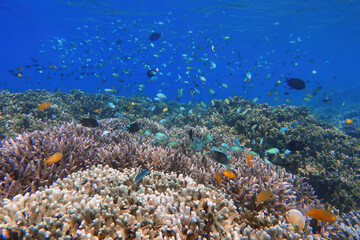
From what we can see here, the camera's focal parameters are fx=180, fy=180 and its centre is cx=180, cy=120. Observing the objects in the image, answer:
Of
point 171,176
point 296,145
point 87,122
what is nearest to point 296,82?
point 296,145

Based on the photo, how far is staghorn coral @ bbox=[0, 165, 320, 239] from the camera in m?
2.50

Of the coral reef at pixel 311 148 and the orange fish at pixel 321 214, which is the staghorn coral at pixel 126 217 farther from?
the coral reef at pixel 311 148

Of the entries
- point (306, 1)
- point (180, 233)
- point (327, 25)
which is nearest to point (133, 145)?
point (180, 233)

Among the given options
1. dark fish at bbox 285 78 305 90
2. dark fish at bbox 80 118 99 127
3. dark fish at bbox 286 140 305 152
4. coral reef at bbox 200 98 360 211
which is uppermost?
dark fish at bbox 80 118 99 127

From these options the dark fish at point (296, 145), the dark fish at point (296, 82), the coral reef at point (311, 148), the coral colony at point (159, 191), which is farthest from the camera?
the dark fish at point (296, 82)

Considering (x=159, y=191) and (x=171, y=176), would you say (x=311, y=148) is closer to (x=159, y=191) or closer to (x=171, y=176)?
(x=171, y=176)

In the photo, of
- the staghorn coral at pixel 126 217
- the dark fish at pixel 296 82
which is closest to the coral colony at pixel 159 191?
the staghorn coral at pixel 126 217

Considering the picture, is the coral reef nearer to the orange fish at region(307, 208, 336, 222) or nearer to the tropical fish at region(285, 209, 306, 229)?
the orange fish at region(307, 208, 336, 222)

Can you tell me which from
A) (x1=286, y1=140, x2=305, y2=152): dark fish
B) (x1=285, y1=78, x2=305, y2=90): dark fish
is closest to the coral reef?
Result: (x1=286, y1=140, x2=305, y2=152): dark fish

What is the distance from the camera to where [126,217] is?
8.94 ft

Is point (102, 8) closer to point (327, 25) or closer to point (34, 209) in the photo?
point (34, 209)

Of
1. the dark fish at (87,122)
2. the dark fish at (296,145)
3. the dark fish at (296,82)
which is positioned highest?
the dark fish at (87,122)

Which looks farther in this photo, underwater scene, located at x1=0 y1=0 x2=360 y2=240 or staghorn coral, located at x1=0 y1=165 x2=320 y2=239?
underwater scene, located at x1=0 y1=0 x2=360 y2=240

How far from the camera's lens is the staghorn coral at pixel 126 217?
8.20 feet
